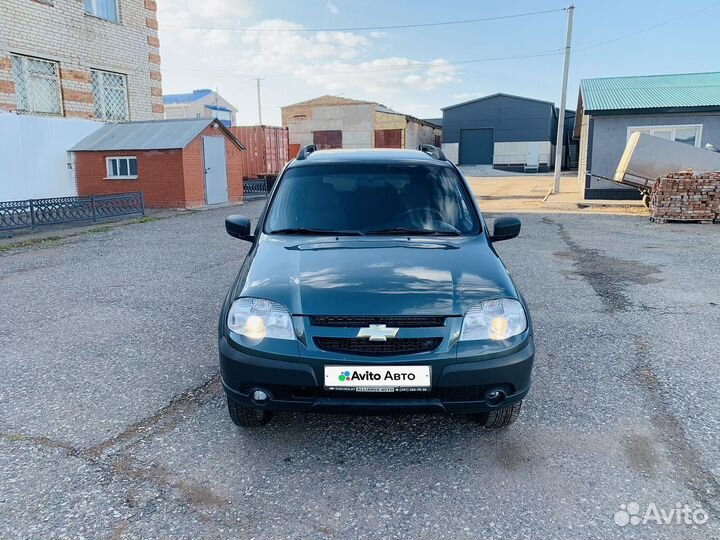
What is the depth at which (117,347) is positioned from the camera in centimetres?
511

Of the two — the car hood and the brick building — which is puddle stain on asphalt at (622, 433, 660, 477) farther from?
the brick building

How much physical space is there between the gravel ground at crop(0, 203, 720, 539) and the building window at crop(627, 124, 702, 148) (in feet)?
46.6

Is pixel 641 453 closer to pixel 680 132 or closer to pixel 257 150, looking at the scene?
pixel 680 132

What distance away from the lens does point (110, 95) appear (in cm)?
2066

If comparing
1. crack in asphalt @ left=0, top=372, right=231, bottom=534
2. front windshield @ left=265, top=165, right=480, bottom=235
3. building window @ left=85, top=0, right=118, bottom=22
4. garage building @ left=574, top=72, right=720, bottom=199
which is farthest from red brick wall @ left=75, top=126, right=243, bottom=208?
crack in asphalt @ left=0, top=372, right=231, bottom=534

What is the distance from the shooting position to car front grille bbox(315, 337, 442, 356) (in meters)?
2.86

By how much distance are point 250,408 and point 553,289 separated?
523cm

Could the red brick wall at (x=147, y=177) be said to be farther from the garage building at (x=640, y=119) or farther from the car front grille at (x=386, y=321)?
the car front grille at (x=386, y=321)

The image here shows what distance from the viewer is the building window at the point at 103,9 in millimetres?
19375

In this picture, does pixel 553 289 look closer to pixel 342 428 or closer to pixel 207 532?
pixel 342 428

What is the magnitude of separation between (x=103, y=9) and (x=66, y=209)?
349 inches

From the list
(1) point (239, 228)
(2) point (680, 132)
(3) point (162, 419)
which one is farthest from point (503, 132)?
(3) point (162, 419)

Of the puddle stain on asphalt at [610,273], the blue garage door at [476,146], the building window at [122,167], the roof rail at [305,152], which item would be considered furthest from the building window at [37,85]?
the blue garage door at [476,146]

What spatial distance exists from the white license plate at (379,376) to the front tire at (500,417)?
2.35 feet
